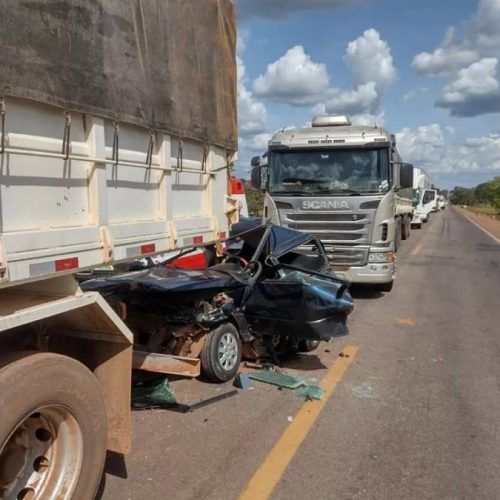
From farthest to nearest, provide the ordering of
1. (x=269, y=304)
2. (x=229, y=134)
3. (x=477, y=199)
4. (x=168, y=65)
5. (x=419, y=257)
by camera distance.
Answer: (x=477, y=199), (x=419, y=257), (x=269, y=304), (x=229, y=134), (x=168, y=65)

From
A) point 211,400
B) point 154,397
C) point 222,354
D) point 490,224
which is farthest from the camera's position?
point 490,224

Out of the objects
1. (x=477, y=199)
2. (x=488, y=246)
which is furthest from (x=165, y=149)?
(x=477, y=199)

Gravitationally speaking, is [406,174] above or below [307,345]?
above

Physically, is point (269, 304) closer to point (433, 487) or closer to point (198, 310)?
point (198, 310)

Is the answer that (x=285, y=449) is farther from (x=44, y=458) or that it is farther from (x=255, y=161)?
(x=255, y=161)

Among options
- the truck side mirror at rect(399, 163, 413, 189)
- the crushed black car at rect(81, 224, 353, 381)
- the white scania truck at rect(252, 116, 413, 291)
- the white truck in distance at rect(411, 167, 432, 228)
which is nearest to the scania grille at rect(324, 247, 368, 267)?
the white scania truck at rect(252, 116, 413, 291)

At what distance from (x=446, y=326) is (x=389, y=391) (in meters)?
3.11

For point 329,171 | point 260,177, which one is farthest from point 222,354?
point 260,177

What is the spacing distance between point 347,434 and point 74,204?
2716mm

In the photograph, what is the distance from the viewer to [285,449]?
4.16 metres

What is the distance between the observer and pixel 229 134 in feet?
17.0

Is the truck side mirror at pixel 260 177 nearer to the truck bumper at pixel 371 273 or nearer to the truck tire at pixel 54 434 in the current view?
the truck bumper at pixel 371 273

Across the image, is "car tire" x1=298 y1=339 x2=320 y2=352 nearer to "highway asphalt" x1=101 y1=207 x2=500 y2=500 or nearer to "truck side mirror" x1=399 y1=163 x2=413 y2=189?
"highway asphalt" x1=101 y1=207 x2=500 y2=500

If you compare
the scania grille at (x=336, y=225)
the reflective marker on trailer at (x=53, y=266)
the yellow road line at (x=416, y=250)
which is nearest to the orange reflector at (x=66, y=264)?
the reflective marker on trailer at (x=53, y=266)
